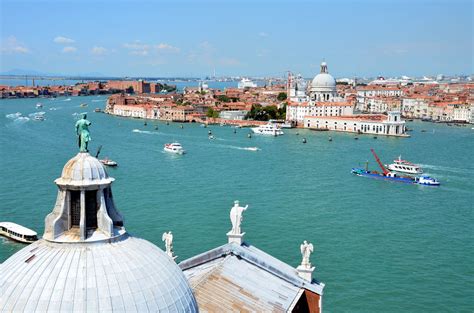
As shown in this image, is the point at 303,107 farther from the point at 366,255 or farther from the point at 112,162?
the point at 366,255

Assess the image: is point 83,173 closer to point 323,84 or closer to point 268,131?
point 268,131

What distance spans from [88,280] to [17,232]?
7361mm

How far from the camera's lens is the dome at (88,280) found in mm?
2176

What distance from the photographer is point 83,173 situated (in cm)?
232

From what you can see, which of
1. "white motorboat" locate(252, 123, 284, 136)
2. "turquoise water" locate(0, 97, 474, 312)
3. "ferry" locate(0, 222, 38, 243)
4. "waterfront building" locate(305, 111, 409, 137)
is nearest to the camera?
"turquoise water" locate(0, 97, 474, 312)

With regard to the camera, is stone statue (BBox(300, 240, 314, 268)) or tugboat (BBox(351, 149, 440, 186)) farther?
tugboat (BBox(351, 149, 440, 186))

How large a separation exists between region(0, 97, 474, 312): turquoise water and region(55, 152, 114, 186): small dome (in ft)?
15.3

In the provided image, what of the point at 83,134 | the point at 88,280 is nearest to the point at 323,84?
the point at 83,134

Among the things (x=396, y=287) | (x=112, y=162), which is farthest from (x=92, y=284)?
(x=112, y=162)

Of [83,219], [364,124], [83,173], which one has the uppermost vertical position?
[83,173]

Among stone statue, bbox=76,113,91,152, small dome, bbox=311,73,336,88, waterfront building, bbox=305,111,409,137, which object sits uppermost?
small dome, bbox=311,73,336,88

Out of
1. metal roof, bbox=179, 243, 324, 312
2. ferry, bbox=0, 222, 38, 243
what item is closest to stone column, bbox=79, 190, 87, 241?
metal roof, bbox=179, 243, 324, 312

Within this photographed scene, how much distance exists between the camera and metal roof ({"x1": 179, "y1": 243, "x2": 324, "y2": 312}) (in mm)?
3568

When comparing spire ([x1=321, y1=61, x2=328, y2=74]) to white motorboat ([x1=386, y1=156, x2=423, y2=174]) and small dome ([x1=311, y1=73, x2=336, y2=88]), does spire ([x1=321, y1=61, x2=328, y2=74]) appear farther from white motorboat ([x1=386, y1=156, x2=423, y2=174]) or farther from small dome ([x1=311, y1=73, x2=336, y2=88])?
white motorboat ([x1=386, y1=156, x2=423, y2=174])
